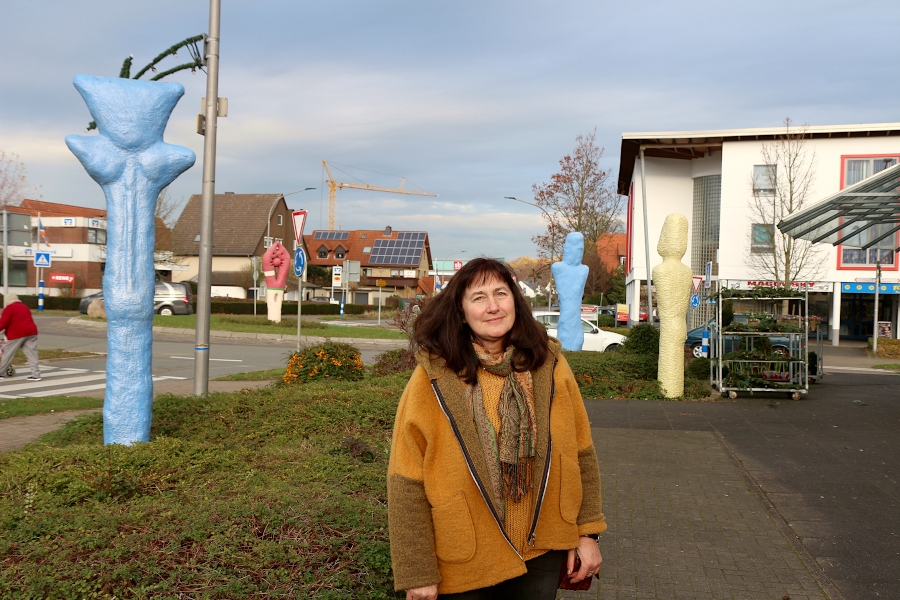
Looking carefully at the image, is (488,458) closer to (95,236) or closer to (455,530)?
(455,530)

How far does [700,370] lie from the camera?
49.0 feet

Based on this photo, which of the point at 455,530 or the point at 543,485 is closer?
the point at 455,530

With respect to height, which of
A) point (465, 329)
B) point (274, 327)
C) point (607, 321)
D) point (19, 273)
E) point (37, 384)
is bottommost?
point (37, 384)

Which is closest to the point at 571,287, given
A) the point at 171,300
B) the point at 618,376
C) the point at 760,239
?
the point at 618,376

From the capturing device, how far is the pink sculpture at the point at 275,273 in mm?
31953

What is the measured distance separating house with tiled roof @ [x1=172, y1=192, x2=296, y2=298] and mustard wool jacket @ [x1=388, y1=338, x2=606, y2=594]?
6130 cm

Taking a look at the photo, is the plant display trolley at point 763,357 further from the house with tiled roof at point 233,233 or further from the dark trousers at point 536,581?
the house with tiled roof at point 233,233

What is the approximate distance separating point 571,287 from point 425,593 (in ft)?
50.9

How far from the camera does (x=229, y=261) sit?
219 feet

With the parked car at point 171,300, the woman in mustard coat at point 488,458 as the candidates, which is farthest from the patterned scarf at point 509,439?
the parked car at point 171,300

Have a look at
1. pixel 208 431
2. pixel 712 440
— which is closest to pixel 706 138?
pixel 712 440

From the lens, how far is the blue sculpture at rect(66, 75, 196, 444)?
653cm

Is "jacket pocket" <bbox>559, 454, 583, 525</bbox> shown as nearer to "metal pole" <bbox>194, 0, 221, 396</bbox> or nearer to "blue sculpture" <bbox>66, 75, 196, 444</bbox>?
"blue sculpture" <bbox>66, 75, 196, 444</bbox>

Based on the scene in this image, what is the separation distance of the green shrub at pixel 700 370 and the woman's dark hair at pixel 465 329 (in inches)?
502
